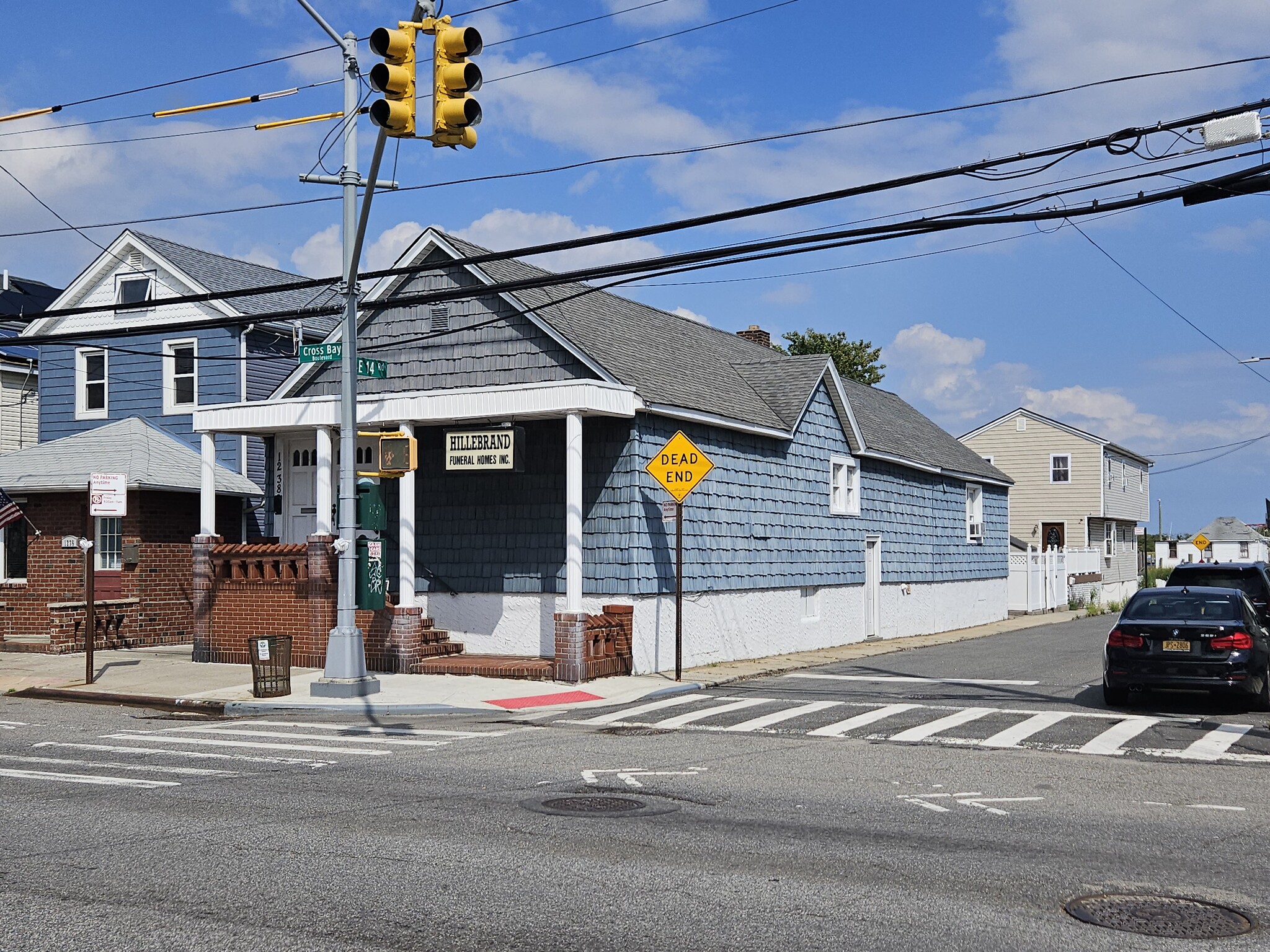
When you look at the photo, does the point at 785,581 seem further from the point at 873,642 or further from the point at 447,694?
the point at 447,694

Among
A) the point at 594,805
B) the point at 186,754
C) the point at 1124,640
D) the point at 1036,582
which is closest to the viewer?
the point at 594,805

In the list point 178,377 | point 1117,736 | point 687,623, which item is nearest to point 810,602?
point 687,623

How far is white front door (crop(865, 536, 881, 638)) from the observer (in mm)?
28188

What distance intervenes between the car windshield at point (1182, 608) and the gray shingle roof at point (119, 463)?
Result: 1684 cm

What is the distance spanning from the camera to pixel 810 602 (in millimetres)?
25453

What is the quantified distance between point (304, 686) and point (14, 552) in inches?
454

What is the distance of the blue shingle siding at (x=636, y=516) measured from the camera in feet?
65.2

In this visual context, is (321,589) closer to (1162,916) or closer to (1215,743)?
(1215,743)

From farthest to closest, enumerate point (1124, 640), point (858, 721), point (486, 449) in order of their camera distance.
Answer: point (486, 449), point (1124, 640), point (858, 721)

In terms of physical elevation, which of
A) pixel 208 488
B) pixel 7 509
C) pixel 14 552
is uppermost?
pixel 208 488

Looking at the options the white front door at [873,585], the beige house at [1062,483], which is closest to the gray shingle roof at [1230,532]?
the beige house at [1062,483]

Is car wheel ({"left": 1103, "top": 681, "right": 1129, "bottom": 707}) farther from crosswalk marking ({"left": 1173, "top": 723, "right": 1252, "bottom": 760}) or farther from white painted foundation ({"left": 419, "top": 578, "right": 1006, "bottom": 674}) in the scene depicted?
white painted foundation ({"left": 419, "top": 578, "right": 1006, "bottom": 674})

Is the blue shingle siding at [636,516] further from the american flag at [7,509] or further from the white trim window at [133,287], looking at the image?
the white trim window at [133,287]

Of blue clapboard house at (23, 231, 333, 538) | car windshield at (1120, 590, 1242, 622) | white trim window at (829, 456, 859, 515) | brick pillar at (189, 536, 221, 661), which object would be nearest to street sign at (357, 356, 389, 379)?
brick pillar at (189, 536, 221, 661)
